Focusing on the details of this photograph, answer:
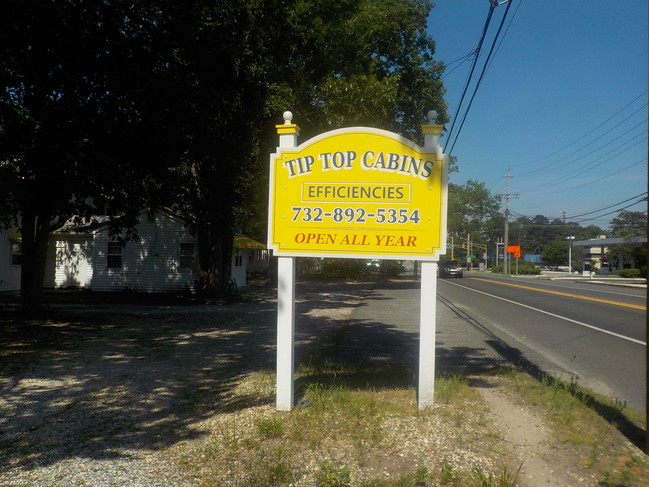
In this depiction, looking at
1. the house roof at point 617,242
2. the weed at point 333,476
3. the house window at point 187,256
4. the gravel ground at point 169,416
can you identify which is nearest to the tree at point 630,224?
the house roof at point 617,242

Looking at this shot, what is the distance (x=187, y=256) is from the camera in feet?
76.6

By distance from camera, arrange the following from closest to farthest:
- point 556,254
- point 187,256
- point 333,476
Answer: point 333,476
point 187,256
point 556,254

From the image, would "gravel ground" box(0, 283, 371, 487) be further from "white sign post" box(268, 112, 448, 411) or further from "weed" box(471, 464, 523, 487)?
"weed" box(471, 464, 523, 487)

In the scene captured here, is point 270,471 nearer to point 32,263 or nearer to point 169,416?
point 169,416

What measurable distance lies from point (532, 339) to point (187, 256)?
15.9 m

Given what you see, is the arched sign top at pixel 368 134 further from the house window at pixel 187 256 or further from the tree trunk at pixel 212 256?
the house window at pixel 187 256

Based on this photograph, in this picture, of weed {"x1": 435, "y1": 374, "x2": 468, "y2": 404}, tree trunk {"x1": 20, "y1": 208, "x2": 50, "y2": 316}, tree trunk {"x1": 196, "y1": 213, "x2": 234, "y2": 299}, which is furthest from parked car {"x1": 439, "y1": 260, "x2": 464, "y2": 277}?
weed {"x1": 435, "y1": 374, "x2": 468, "y2": 404}

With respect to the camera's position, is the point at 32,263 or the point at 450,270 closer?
the point at 32,263

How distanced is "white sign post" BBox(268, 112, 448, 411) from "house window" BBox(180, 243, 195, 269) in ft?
58.6

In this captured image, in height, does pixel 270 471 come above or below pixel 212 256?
below

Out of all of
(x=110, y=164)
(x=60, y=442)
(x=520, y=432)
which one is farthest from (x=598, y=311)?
(x=60, y=442)

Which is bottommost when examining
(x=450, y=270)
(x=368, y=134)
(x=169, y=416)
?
(x=169, y=416)

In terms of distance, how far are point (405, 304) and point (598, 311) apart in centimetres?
625

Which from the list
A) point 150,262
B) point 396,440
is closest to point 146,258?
point 150,262
